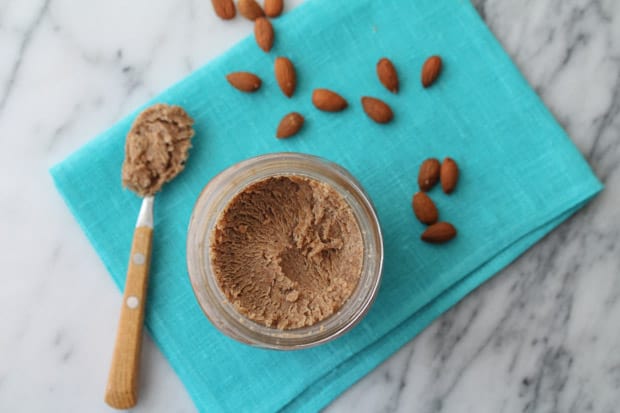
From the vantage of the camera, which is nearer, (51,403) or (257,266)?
(257,266)

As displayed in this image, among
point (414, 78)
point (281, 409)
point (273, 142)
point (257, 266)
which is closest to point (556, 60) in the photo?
point (414, 78)

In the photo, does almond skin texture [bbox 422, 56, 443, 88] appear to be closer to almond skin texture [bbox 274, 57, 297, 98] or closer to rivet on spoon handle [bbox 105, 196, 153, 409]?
almond skin texture [bbox 274, 57, 297, 98]

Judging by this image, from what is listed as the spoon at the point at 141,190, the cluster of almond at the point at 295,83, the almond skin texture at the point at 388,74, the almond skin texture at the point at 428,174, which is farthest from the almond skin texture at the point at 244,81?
the almond skin texture at the point at 428,174

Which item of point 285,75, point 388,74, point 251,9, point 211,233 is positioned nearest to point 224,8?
point 251,9

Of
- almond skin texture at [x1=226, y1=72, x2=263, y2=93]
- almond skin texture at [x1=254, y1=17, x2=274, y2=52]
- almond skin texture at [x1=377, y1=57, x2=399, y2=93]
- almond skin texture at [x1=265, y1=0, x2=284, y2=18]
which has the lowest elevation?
almond skin texture at [x1=377, y1=57, x2=399, y2=93]

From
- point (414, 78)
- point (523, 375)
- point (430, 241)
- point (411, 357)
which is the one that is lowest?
point (523, 375)

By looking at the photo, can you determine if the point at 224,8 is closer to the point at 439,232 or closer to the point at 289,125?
the point at 289,125

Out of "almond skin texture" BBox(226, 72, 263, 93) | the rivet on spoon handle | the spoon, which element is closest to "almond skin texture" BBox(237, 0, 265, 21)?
"almond skin texture" BBox(226, 72, 263, 93)

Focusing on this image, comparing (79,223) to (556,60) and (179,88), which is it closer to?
(179,88)
